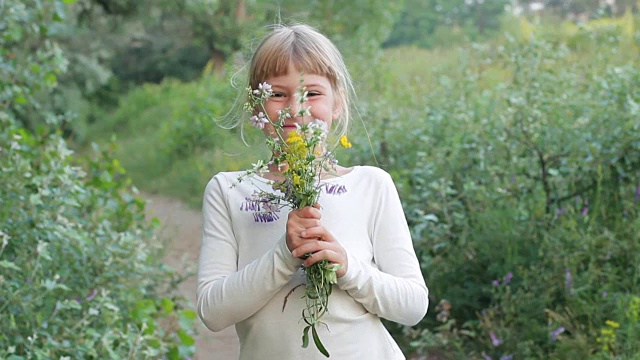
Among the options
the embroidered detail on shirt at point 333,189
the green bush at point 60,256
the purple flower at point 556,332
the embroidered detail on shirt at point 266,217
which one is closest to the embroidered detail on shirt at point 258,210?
the embroidered detail on shirt at point 266,217

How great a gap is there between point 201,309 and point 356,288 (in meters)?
0.34

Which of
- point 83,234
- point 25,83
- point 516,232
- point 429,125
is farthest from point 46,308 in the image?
point 429,125

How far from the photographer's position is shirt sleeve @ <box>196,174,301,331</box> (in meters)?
1.81

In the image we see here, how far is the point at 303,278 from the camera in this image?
191cm

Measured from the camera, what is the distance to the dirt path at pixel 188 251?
198 inches

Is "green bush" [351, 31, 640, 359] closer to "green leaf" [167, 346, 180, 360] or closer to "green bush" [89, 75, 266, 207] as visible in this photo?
"green leaf" [167, 346, 180, 360]

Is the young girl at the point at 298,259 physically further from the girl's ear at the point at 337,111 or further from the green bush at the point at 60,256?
the green bush at the point at 60,256

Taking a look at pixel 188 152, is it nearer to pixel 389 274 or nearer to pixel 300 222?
pixel 389 274

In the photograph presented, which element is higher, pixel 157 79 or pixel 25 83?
pixel 25 83

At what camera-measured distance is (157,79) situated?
1007 inches

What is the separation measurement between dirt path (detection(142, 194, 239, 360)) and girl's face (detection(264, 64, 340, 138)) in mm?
2681

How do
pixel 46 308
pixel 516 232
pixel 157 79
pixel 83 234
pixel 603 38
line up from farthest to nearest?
1. pixel 157 79
2. pixel 603 38
3. pixel 516 232
4. pixel 83 234
5. pixel 46 308

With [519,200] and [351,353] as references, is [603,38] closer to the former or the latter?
[519,200]

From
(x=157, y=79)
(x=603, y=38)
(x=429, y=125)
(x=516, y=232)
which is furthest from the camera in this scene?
(x=157, y=79)
